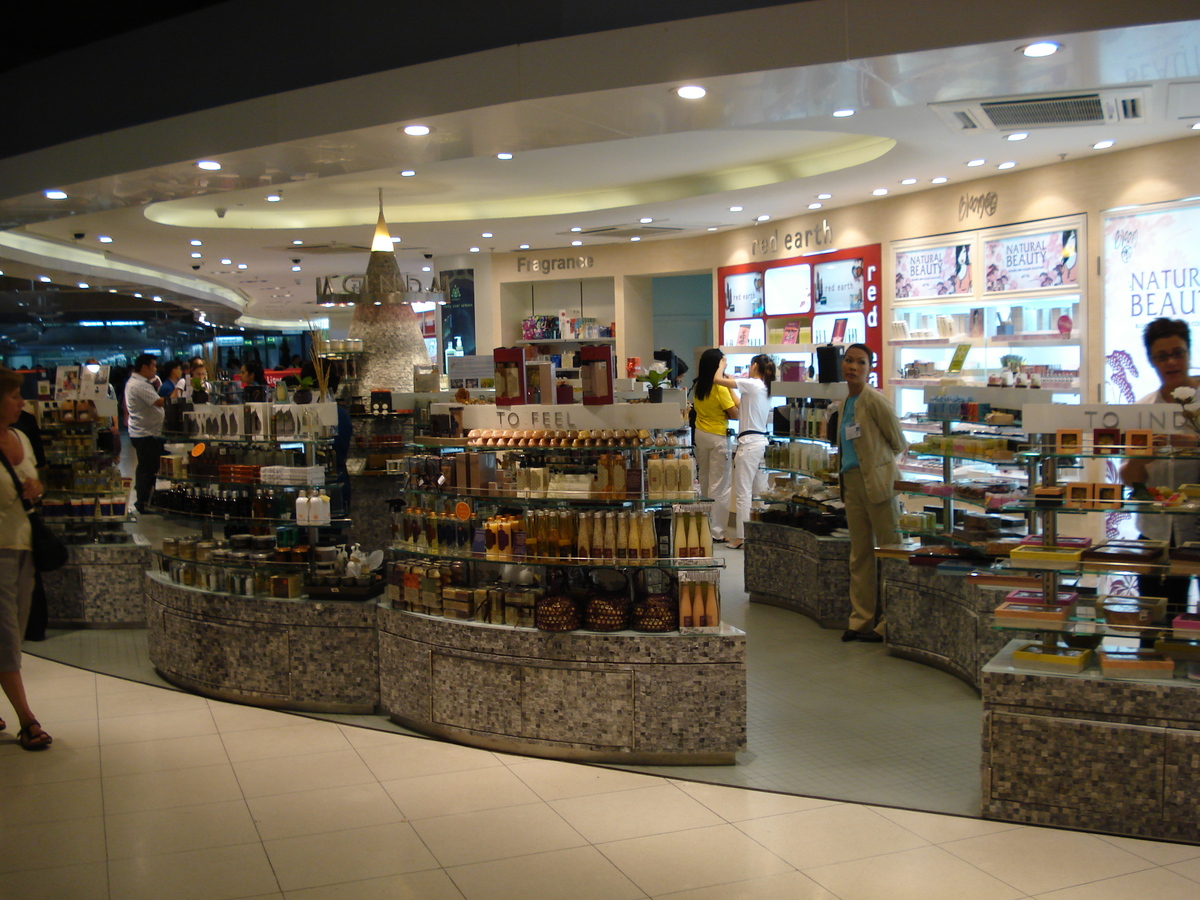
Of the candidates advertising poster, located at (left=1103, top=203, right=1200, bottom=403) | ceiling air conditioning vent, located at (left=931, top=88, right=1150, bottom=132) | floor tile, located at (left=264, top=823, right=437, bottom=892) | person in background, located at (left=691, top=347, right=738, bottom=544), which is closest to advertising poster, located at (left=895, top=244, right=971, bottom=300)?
advertising poster, located at (left=1103, top=203, right=1200, bottom=403)

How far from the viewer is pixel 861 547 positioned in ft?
20.9

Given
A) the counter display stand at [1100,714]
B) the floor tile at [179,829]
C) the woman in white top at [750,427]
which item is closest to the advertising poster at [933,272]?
the woman in white top at [750,427]

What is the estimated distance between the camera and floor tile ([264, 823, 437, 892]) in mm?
3541

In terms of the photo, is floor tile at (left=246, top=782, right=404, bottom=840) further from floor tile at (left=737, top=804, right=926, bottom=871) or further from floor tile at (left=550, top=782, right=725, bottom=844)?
floor tile at (left=737, top=804, right=926, bottom=871)

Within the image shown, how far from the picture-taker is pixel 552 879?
3469 millimetres

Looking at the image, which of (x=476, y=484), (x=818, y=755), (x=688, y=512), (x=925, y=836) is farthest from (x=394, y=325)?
(x=925, y=836)

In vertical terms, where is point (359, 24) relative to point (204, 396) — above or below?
above

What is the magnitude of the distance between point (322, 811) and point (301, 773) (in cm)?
46

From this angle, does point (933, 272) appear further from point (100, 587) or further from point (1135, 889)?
point (100, 587)

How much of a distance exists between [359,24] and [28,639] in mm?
4885

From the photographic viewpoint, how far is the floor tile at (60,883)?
347 centimetres

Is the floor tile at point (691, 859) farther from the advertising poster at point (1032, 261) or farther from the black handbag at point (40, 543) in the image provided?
the advertising poster at point (1032, 261)

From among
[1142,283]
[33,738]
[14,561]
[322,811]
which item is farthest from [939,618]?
[14,561]

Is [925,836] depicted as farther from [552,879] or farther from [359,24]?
[359,24]
